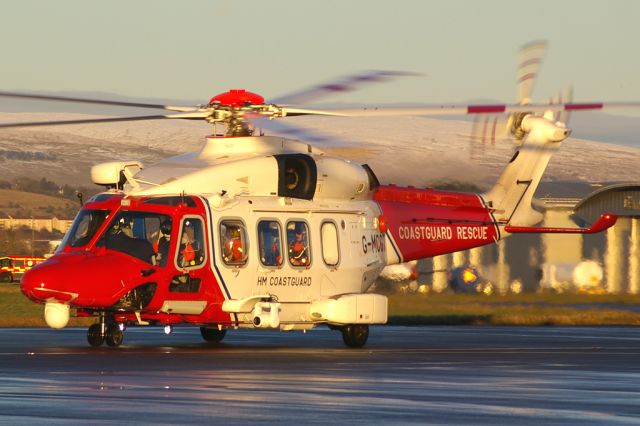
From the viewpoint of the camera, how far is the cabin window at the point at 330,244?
→ 91.0 feet

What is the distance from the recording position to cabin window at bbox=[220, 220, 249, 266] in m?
26.1

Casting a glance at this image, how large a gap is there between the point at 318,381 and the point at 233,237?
26.5ft

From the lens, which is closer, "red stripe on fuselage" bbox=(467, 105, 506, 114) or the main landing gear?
"red stripe on fuselage" bbox=(467, 105, 506, 114)

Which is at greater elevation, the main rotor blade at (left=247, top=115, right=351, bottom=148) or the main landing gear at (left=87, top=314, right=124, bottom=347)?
the main rotor blade at (left=247, top=115, right=351, bottom=148)

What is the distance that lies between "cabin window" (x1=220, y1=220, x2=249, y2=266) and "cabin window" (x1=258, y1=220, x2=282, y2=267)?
1.24 ft

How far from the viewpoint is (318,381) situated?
18547mm

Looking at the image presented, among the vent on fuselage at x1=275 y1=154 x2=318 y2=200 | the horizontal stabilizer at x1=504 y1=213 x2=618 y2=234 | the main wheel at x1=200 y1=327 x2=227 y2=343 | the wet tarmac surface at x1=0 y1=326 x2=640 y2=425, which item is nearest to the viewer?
the wet tarmac surface at x1=0 y1=326 x2=640 y2=425

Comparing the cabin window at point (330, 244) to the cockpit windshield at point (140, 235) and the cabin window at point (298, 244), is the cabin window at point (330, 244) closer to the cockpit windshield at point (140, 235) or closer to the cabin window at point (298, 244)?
the cabin window at point (298, 244)

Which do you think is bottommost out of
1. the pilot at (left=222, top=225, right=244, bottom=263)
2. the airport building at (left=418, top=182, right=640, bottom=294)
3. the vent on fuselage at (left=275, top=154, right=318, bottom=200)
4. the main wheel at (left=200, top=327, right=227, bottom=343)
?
the airport building at (left=418, top=182, right=640, bottom=294)

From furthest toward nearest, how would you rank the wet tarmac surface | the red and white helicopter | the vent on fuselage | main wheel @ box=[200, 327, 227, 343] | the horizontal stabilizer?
the horizontal stabilizer
main wheel @ box=[200, 327, 227, 343]
the vent on fuselage
the red and white helicopter
the wet tarmac surface

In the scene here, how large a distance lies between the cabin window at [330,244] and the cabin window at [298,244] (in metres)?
0.44

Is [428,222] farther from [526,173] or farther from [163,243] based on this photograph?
[163,243]

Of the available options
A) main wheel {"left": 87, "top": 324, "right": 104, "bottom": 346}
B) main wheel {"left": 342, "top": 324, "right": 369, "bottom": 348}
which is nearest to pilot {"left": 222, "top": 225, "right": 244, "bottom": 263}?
main wheel {"left": 87, "top": 324, "right": 104, "bottom": 346}

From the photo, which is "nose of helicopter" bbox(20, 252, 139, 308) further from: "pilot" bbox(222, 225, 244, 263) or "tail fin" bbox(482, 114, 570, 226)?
"tail fin" bbox(482, 114, 570, 226)
